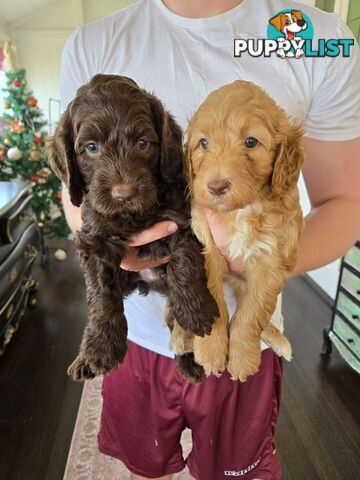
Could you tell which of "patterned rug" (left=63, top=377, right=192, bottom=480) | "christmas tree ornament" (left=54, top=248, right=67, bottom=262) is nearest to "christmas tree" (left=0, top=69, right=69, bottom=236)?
"christmas tree ornament" (left=54, top=248, right=67, bottom=262)

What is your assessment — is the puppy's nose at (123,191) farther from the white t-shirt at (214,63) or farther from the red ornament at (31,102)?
the red ornament at (31,102)

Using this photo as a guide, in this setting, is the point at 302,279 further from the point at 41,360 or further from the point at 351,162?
the point at 351,162

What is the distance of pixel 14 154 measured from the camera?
14.2 ft

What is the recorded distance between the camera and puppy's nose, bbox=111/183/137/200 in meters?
0.97

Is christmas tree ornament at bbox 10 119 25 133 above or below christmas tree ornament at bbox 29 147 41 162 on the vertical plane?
above

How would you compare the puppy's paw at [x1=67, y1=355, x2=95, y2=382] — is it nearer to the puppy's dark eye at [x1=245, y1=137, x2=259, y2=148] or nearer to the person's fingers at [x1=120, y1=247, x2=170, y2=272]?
the person's fingers at [x1=120, y1=247, x2=170, y2=272]

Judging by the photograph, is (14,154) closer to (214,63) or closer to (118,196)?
(214,63)

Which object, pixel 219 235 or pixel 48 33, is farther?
pixel 48 33

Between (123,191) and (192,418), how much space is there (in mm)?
914

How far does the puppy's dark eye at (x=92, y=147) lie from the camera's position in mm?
1038

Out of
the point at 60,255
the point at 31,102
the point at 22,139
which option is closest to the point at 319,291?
the point at 60,255

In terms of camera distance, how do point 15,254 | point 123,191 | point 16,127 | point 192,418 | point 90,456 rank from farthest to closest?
point 16,127
point 15,254
point 90,456
point 192,418
point 123,191

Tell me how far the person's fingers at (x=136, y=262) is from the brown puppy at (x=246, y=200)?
179mm

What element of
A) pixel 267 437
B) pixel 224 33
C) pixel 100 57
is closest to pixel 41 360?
pixel 267 437
